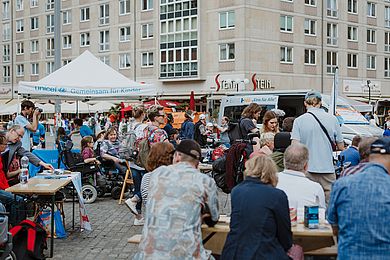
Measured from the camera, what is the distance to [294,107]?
21297 mm

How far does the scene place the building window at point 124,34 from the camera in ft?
170

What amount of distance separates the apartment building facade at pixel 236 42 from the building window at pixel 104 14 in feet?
0.34

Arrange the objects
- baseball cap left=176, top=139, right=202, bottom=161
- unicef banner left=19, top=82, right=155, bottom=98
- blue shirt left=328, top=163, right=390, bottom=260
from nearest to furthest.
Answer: blue shirt left=328, top=163, right=390, bottom=260 < baseball cap left=176, top=139, right=202, bottom=161 < unicef banner left=19, top=82, right=155, bottom=98

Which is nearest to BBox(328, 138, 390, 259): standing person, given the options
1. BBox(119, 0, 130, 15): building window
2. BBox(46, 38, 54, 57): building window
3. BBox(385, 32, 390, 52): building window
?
BBox(119, 0, 130, 15): building window

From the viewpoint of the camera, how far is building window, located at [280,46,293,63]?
4509 cm

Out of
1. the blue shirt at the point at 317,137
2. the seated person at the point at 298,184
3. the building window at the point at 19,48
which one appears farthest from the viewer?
the building window at the point at 19,48

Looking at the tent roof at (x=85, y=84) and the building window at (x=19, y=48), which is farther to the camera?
the building window at (x=19, y=48)

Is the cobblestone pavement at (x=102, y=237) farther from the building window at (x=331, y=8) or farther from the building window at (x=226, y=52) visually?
the building window at (x=331, y=8)

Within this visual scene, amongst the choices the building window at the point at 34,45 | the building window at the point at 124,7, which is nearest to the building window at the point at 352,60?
the building window at the point at 124,7

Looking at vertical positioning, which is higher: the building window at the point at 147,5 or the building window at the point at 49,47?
the building window at the point at 147,5

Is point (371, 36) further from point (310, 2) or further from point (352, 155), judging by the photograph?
point (352, 155)

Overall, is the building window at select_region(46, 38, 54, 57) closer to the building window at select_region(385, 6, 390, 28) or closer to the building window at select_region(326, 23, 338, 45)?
the building window at select_region(326, 23, 338, 45)

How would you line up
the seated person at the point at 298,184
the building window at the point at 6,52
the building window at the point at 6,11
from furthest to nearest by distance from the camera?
the building window at the point at 6,11, the building window at the point at 6,52, the seated person at the point at 298,184

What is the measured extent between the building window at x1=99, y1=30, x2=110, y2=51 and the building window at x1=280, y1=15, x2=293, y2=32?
16529 millimetres
